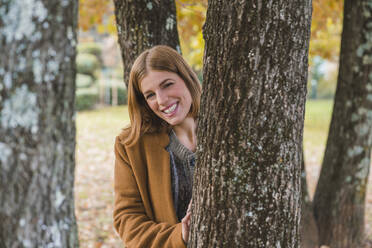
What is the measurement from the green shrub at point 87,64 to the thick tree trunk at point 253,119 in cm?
1876

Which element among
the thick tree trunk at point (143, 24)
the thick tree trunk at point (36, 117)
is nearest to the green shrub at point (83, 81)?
the thick tree trunk at point (143, 24)

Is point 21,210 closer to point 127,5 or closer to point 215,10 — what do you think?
point 215,10

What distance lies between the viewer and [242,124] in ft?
5.12

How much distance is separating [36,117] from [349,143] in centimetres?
345

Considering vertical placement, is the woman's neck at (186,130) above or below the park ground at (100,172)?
above

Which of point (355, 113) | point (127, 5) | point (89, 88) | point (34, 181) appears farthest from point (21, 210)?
point (89, 88)

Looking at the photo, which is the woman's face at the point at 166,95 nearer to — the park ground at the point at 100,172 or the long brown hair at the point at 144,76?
the long brown hair at the point at 144,76

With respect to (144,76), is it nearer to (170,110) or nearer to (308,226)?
(170,110)

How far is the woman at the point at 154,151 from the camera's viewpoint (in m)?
2.14

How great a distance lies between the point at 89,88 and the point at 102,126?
641cm

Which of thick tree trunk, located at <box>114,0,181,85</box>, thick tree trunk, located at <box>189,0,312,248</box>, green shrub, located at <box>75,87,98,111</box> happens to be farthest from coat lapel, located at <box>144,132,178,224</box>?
green shrub, located at <box>75,87,98,111</box>

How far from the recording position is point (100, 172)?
27.4 feet

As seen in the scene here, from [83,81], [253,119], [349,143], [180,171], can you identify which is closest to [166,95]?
[180,171]

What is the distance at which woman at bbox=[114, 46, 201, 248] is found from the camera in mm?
2143
